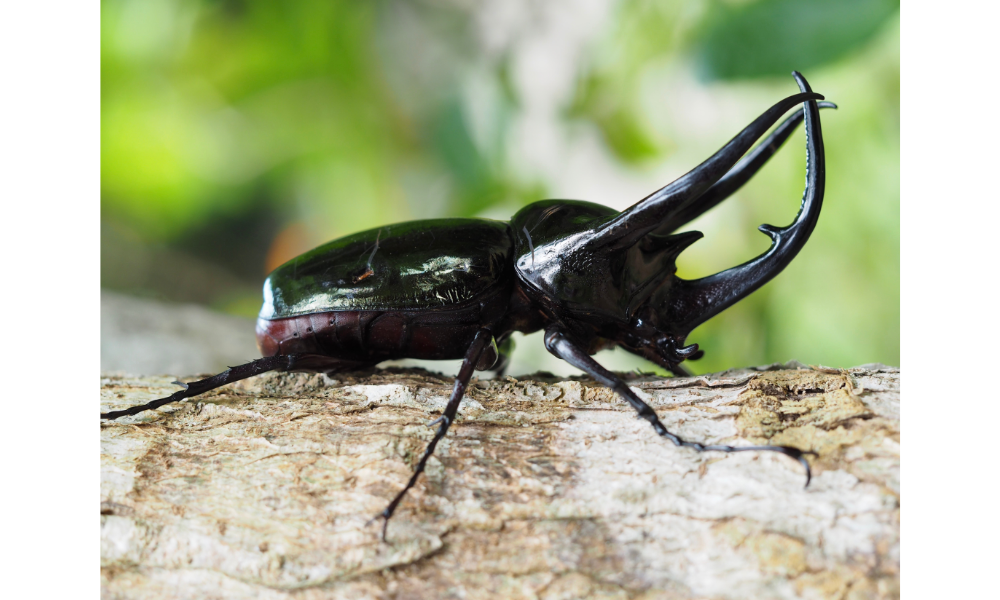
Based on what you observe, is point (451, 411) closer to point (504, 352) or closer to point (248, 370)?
point (248, 370)

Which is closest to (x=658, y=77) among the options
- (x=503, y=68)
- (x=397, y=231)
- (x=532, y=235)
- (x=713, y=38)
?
(x=713, y=38)

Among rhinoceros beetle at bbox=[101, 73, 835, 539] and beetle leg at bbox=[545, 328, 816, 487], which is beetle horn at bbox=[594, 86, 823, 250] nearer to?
rhinoceros beetle at bbox=[101, 73, 835, 539]

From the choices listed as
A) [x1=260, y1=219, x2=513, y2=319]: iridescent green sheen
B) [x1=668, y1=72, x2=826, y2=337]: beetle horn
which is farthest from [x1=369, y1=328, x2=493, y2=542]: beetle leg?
[x1=668, y1=72, x2=826, y2=337]: beetle horn

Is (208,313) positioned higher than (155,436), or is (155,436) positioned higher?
(208,313)

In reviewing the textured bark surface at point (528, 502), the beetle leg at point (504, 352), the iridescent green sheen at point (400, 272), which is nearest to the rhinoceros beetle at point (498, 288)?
the iridescent green sheen at point (400, 272)

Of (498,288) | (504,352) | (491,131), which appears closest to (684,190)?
(498,288)

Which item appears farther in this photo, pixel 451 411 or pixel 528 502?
pixel 451 411
